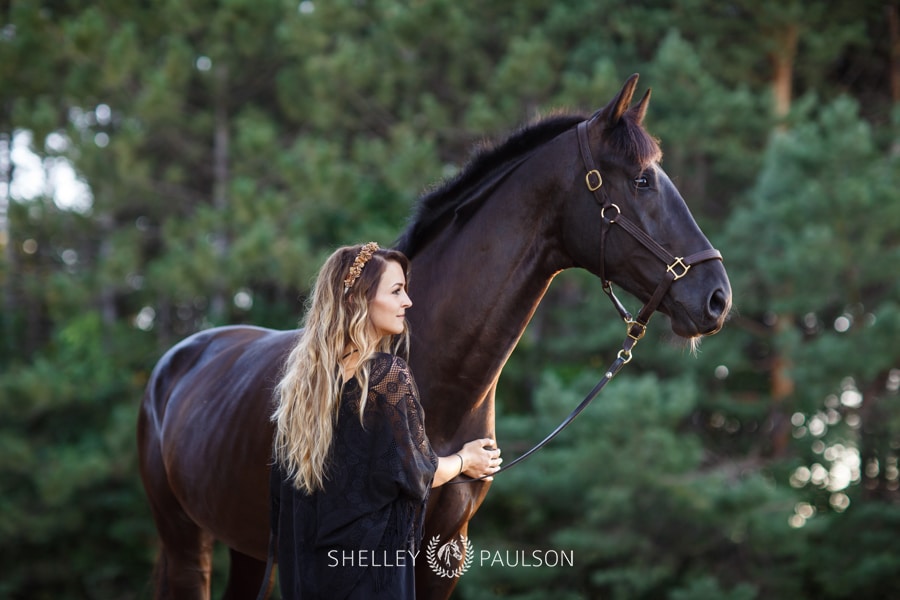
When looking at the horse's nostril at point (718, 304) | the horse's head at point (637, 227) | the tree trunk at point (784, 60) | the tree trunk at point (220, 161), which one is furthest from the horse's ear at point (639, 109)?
the tree trunk at point (220, 161)

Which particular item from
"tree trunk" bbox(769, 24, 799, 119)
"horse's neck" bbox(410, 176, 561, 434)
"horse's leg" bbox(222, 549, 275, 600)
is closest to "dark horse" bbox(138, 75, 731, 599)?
"horse's neck" bbox(410, 176, 561, 434)

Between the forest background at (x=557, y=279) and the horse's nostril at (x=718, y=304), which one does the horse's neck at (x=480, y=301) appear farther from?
the forest background at (x=557, y=279)

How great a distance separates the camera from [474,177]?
3.03 meters

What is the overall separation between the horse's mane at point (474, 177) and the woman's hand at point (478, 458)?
2.53 feet

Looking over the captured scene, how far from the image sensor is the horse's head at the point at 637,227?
2631 mm

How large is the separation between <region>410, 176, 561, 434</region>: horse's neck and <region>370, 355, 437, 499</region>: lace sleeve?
47 centimetres

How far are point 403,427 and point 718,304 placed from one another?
103cm

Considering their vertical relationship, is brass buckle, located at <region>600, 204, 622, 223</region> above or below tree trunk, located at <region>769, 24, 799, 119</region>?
below

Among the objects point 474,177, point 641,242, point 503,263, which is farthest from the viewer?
point 474,177

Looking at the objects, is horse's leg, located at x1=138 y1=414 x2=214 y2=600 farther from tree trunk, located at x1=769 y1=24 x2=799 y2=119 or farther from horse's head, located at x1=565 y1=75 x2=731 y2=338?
tree trunk, located at x1=769 y1=24 x2=799 y2=119

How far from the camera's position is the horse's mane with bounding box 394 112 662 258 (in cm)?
297

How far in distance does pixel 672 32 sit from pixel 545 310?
414cm

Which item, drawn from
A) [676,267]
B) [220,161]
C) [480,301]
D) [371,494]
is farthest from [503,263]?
[220,161]

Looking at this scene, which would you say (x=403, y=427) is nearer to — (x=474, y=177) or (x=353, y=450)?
(x=353, y=450)
